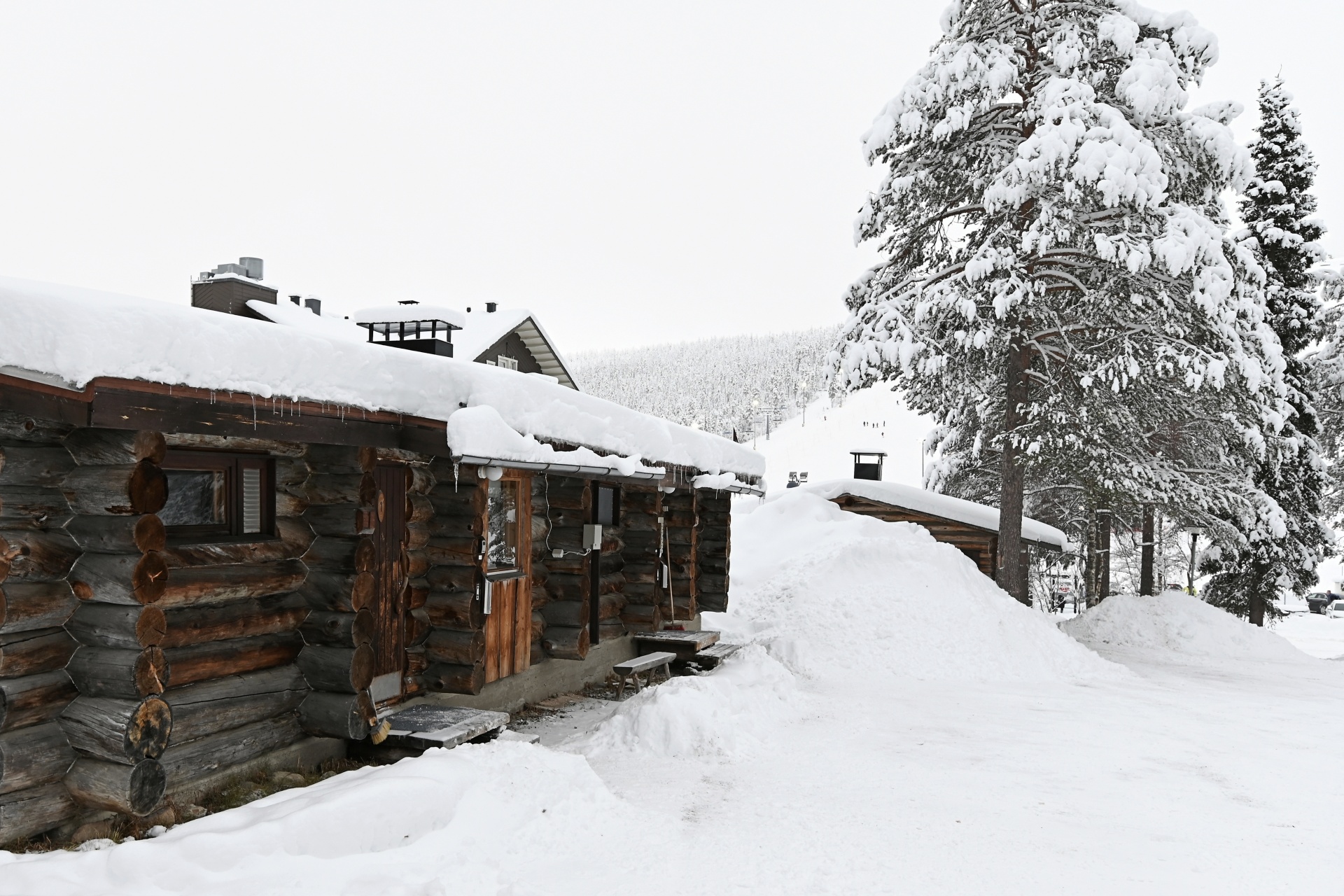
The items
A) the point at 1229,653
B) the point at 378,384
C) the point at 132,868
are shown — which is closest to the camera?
the point at 132,868

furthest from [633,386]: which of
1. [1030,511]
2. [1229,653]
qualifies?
[1229,653]

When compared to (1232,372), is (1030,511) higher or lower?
lower

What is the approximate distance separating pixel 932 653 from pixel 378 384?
959 centimetres

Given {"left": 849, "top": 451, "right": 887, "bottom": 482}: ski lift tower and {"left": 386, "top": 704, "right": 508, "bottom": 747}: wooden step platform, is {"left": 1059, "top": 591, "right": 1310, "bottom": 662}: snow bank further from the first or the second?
{"left": 386, "top": 704, "right": 508, "bottom": 747}: wooden step platform

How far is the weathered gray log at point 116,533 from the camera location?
15.9 feet

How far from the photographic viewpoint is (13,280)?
439 centimetres

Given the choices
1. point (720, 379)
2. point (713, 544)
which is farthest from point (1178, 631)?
point (720, 379)

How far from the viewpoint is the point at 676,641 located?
447 inches

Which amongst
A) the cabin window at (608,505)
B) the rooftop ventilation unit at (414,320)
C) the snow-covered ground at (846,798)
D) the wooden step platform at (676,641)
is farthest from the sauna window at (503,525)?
the wooden step platform at (676,641)

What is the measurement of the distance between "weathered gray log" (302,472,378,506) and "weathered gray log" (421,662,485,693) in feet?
6.26

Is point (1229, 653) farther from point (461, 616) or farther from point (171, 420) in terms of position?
point (171, 420)

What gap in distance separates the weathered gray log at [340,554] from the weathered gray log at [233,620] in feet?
1.04

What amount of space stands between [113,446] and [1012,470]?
14.8m

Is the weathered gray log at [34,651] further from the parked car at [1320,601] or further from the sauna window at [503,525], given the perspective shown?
the parked car at [1320,601]
